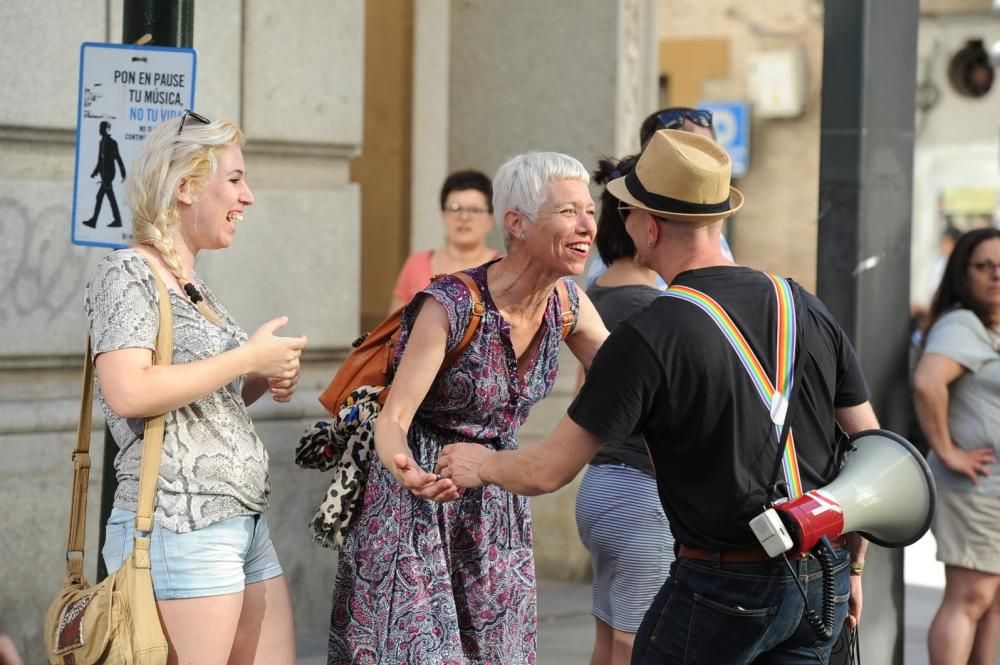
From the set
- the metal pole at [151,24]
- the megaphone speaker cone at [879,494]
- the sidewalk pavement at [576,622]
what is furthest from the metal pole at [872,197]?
the metal pole at [151,24]

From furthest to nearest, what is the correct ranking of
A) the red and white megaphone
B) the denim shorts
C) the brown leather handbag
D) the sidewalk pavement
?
the sidewalk pavement
the denim shorts
the brown leather handbag
the red and white megaphone

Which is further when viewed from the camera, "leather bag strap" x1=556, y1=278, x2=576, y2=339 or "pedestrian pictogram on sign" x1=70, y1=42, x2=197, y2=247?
"pedestrian pictogram on sign" x1=70, y1=42, x2=197, y2=247

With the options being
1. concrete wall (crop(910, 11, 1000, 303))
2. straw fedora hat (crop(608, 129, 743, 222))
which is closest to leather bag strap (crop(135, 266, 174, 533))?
straw fedora hat (crop(608, 129, 743, 222))

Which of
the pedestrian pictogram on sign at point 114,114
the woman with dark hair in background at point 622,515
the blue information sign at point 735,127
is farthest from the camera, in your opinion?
the blue information sign at point 735,127

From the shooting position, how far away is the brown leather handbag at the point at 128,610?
3.43 meters

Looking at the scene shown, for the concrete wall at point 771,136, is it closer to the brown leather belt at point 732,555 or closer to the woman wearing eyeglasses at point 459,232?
the woman wearing eyeglasses at point 459,232

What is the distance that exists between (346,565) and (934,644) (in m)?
2.84

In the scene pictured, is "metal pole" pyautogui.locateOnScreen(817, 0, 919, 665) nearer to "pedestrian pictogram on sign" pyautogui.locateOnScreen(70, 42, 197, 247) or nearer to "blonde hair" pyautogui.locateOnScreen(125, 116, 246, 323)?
"pedestrian pictogram on sign" pyautogui.locateOnScreen(70, 42, 197, 247)

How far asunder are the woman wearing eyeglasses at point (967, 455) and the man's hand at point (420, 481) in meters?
2.68

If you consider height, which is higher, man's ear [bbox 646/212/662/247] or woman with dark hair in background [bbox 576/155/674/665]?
man's ear [bbox 646/212/662/247]

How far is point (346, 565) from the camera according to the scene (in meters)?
3.96

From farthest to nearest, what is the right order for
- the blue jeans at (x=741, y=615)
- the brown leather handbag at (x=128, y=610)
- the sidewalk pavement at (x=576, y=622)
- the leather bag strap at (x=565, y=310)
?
the sidewalk pavement at (x=576, y=622) < the leather bag strap at (x=565, y=310) < the brown leather handbag at (x=128, y=610) < the blue jeans at (x=741, y=615)

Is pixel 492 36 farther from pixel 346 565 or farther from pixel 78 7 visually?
pixel 346 565

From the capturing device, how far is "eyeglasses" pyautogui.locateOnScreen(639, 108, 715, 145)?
5.00m
